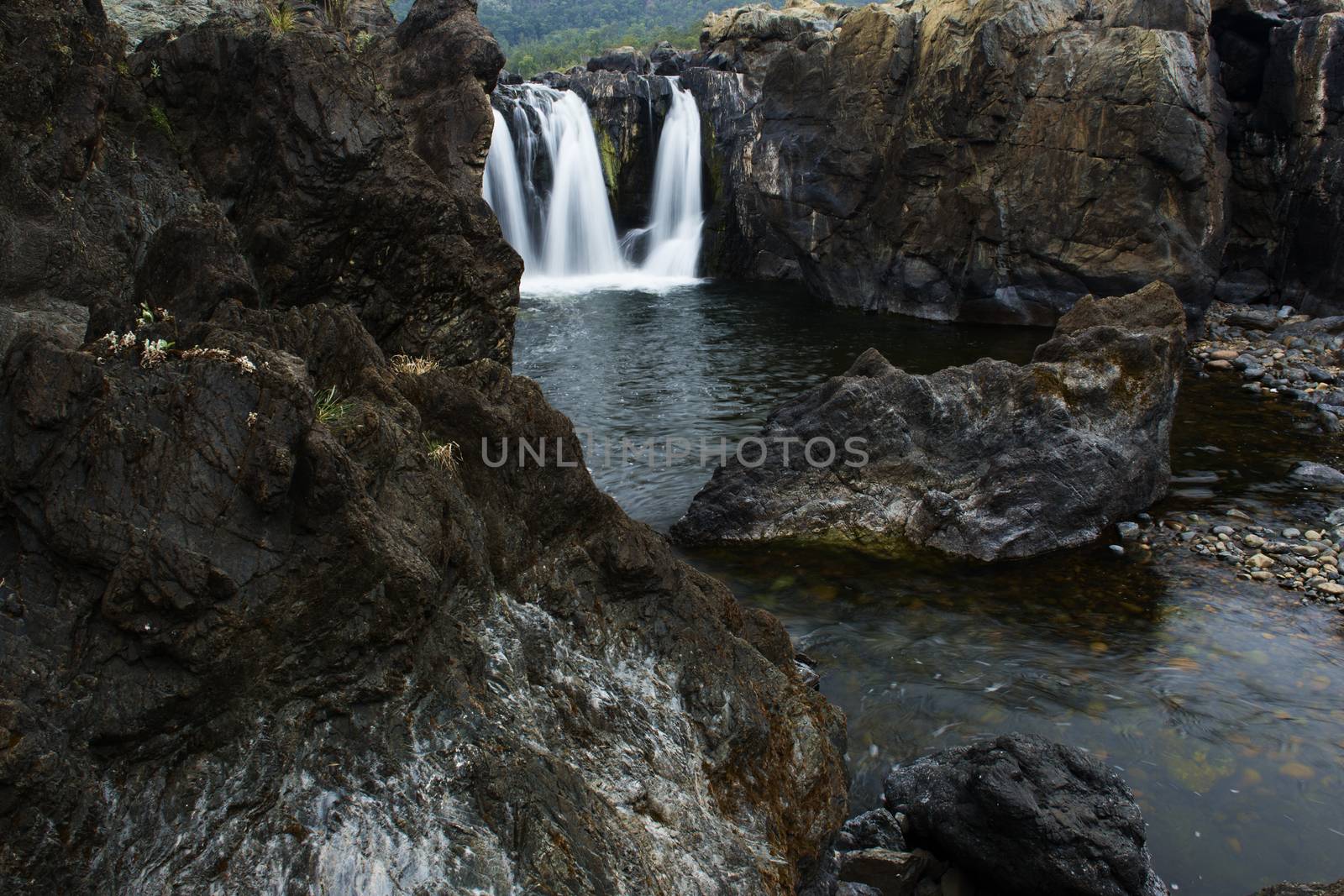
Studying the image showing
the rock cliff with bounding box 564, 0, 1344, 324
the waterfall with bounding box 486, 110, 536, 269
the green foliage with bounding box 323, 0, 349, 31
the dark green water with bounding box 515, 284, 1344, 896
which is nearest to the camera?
the dark green water with bounding box 515, 284, 1344, 896

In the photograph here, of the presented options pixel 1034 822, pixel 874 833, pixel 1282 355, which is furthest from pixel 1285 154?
pixel 874 833

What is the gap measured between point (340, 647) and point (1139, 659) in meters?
8.64

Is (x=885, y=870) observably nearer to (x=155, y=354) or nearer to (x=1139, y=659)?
(x=1139, y=659)

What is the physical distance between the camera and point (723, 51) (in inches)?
1762

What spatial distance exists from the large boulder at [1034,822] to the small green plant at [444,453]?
4507mm

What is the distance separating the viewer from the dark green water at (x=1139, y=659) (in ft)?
25.8

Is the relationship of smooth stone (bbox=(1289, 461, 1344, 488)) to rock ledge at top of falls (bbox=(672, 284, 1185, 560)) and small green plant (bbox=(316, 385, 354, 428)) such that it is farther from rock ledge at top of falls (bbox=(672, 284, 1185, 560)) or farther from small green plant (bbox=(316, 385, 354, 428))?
small green plant (bbox=(316, 385, 354, 428))

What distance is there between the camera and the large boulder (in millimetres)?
6598

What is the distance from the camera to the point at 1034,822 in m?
6.75

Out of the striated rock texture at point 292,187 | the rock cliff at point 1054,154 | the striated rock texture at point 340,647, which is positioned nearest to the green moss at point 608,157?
the rock cliff at point 1054,154

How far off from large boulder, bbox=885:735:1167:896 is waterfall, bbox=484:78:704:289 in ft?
98.3

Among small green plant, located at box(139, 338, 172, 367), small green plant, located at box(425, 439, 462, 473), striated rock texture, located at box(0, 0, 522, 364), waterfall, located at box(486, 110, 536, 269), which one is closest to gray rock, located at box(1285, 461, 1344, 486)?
striated rock texture, located at box(0, 0, 522, 364)

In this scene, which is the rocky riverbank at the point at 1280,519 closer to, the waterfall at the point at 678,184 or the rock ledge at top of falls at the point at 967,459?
the rock ledge at top of falls at the point at 967,459

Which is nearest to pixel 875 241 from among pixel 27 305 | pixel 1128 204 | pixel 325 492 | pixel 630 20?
pixel 1128 204
